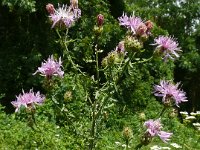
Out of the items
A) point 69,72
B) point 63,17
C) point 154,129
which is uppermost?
point 69,72

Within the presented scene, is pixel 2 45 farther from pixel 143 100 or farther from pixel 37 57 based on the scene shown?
pixel 143 100

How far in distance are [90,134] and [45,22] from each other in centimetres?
735

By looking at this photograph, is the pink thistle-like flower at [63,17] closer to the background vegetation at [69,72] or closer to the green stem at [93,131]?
the green stem at [93,131]

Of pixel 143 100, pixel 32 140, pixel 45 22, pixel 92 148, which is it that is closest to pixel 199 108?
pixel 143 100

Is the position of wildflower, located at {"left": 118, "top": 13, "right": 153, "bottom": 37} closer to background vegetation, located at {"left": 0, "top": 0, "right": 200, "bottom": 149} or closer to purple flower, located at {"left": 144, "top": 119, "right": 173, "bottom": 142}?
purple flower, located at {"left": 144, "top": 119, "right": 173, "bottom": 142}

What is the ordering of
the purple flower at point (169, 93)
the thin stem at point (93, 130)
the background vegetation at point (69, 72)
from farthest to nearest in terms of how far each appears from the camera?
the background vegetation at point (69, 72) < the thin stem at point (93, 130) < the purple flower at point (169, 93)

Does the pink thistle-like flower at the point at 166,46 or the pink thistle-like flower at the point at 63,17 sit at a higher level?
the pink thistle-like flower at the point at 63,17

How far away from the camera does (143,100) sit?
11.4 m

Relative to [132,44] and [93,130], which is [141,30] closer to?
[132,44]

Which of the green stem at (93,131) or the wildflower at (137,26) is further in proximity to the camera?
the green stem at (93,131)

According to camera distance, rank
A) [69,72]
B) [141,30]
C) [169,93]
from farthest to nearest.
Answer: [69,72] → [169,93] → [141,30]

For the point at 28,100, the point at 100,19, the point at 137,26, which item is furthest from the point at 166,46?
the point at 28,100

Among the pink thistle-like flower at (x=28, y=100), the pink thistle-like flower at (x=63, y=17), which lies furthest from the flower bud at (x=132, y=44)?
the pink thistle-like flower at (x=28, y=100)

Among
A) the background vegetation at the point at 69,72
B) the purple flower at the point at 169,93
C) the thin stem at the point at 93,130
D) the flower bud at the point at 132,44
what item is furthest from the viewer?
the background vegetation at the point at 69,72
